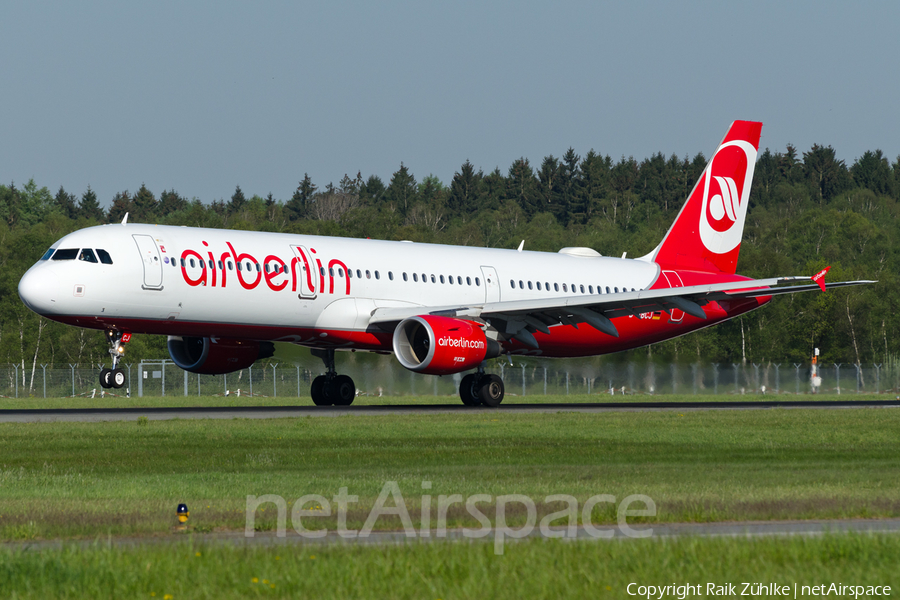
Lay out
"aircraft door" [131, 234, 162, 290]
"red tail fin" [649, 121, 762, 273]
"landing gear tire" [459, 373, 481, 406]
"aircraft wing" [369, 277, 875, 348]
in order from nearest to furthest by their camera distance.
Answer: "aircraft door" [131, 234, 162, 290], "aircraft wing" [369, 277, 875, 348], "landing gear tire" [459, 373, 481, 406], "red tail fin" [649, 121, 762, 273]

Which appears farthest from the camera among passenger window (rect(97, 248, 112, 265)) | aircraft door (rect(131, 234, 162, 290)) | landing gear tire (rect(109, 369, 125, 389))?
aircraft door (rect(131, 234, 162, 290))

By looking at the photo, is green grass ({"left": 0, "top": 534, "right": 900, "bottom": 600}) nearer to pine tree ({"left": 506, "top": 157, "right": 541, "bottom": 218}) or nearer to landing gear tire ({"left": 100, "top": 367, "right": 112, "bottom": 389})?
landing gear tire ({"left": 100, "top": 367, "right": 112, "bottom": 389})

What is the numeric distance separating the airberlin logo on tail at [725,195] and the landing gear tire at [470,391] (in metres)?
11.4

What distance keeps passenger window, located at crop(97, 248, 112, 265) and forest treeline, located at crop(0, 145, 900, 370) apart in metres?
25.3

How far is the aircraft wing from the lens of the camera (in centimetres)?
3209

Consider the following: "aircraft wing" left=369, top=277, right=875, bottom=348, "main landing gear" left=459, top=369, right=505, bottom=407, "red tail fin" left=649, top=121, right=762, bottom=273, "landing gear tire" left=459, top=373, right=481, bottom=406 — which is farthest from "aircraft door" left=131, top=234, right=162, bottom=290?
"red tail fin" left=649, top=121, right=762, bottom=273

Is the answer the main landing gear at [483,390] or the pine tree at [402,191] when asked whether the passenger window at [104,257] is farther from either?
the pine tree at [402,191]

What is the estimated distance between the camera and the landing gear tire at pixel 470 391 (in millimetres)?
33906

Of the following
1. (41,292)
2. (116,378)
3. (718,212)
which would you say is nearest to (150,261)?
(41,292)

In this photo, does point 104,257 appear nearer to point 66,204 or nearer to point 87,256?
point 87,256

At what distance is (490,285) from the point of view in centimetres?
3525

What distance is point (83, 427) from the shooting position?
82.5 ft

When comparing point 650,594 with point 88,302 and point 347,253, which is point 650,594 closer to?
point 88,302

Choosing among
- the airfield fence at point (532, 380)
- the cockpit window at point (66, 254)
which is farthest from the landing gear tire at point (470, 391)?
the airfield fence at point (532, 380)
